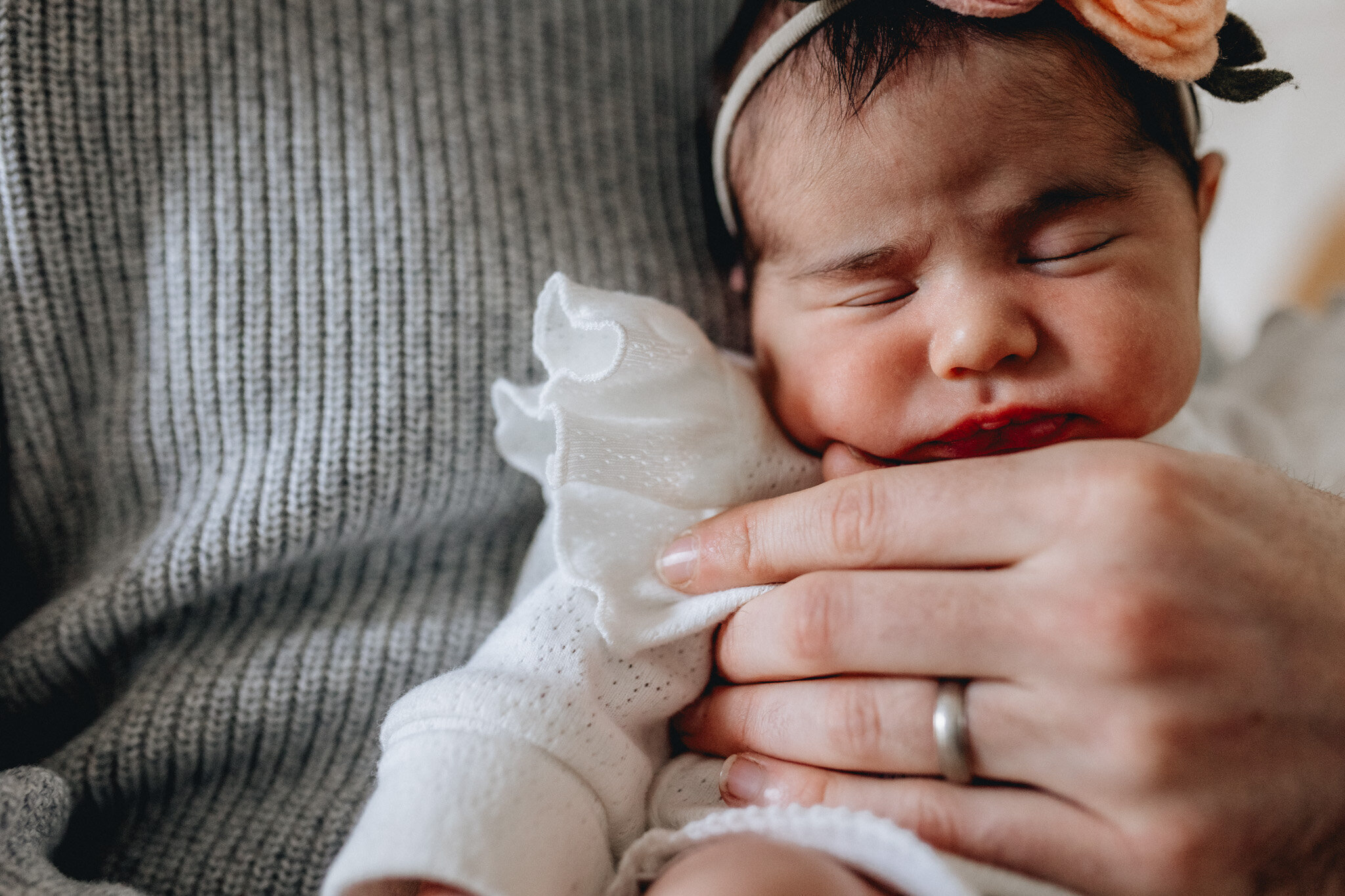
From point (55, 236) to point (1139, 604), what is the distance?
0.98m

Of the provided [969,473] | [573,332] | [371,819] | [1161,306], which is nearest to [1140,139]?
[1161,306]

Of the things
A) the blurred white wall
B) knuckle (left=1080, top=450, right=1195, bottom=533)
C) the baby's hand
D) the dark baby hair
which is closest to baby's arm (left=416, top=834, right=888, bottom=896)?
the baby's hand

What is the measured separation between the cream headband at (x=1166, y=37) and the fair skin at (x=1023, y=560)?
8 cm

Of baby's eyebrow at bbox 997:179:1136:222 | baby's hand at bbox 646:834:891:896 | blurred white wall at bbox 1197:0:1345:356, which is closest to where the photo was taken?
baby's hand at bbox 646:834:891:896

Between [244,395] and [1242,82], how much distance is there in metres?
1.01

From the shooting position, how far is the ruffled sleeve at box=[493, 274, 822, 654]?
29.2 inches

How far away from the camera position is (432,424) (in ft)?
2.93

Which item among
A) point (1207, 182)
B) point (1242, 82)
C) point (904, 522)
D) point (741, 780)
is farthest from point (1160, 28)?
point (741, 780)

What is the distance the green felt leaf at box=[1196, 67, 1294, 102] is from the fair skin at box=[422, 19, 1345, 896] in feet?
0.25

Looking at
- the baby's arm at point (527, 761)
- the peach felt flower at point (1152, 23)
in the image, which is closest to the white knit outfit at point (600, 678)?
the baby's arm at point (527, 761)

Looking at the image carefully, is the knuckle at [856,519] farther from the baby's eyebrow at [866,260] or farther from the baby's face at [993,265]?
the baby's eyebrow at [866,260]

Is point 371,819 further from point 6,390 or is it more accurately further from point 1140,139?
point 1140,139

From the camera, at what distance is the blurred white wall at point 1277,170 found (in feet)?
5.81

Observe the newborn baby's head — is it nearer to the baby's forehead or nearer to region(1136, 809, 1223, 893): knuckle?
the baby's forehead
